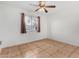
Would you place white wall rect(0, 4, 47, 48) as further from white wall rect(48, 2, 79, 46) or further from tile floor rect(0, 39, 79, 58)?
white wall rect(48, 2, 79, 46)

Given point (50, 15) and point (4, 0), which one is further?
point (50, 15)

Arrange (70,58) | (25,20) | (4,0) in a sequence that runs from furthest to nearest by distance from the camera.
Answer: (25,20)
(4,0)
(70,58)

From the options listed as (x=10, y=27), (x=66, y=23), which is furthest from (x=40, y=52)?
(x=66, y=23)

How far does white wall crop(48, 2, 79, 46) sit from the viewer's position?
3857 millimetres

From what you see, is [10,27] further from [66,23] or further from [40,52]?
[66,23]

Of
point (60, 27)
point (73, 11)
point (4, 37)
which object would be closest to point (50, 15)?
point (60, 27)

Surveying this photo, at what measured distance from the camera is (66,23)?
4426 millimetres

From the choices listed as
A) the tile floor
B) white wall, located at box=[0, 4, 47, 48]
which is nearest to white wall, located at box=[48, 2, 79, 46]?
the tile floor

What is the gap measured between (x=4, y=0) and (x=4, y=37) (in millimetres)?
1691

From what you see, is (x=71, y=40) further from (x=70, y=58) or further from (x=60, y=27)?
(x=70, y=58)

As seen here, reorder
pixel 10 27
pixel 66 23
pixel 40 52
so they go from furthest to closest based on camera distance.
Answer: pixel 66 23 < pixel 10 27 < pixel 40 52

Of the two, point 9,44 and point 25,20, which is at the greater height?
point 25,20

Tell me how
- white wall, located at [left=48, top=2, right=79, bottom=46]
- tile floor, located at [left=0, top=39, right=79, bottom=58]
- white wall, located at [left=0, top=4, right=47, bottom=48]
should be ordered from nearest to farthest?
1. tile floor, located at [left=0, top=39, right=79, bottom=58]
2. white wall, located at [left=0, top=4, right=47, bottom=48]
3. white wall, located at [left=48, top=2, right=79, bottom=46]

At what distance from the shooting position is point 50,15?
229 inches
